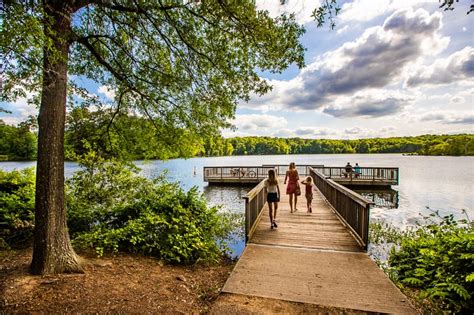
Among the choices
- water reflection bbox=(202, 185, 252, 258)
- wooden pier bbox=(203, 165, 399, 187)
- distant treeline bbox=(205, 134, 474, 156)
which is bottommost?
water reflection bbox=(202, 185, 252, 258)

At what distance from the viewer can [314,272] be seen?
3916mm

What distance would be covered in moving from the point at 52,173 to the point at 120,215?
8.10 feet

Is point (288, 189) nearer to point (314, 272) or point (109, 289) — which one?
point (314, 272)

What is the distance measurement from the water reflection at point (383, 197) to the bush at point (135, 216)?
13.3 metres

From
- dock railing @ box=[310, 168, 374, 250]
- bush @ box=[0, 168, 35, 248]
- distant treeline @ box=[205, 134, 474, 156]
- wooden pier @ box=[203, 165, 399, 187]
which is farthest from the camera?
distant treeline @ box=[205, 134, 474, 156]

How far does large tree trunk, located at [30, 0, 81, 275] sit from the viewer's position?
334 centimetres

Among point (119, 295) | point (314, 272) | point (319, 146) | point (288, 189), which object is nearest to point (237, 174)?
point (288, 189)

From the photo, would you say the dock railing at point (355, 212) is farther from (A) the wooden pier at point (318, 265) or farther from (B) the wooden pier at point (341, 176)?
(B) the wooden pier at point (341, 176)

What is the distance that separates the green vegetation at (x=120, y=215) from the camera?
4715mm

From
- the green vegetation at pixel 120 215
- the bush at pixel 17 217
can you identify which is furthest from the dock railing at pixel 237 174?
the bush at pixel 17 217

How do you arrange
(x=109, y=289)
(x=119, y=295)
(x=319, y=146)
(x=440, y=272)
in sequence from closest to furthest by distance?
1. (x=119, y=295)
2. (x=109, y=289)
3. (x=440, y=272)
4. (x=319, y=146)

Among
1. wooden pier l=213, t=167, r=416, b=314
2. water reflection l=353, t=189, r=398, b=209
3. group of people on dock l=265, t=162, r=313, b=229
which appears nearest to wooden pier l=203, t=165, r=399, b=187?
water reflection l=353, t=189, r=398, b=209

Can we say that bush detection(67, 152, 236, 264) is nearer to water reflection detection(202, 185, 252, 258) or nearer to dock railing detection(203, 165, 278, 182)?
water reflection detection(202, 185, 252, 258)

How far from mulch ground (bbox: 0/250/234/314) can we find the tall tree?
321mm
